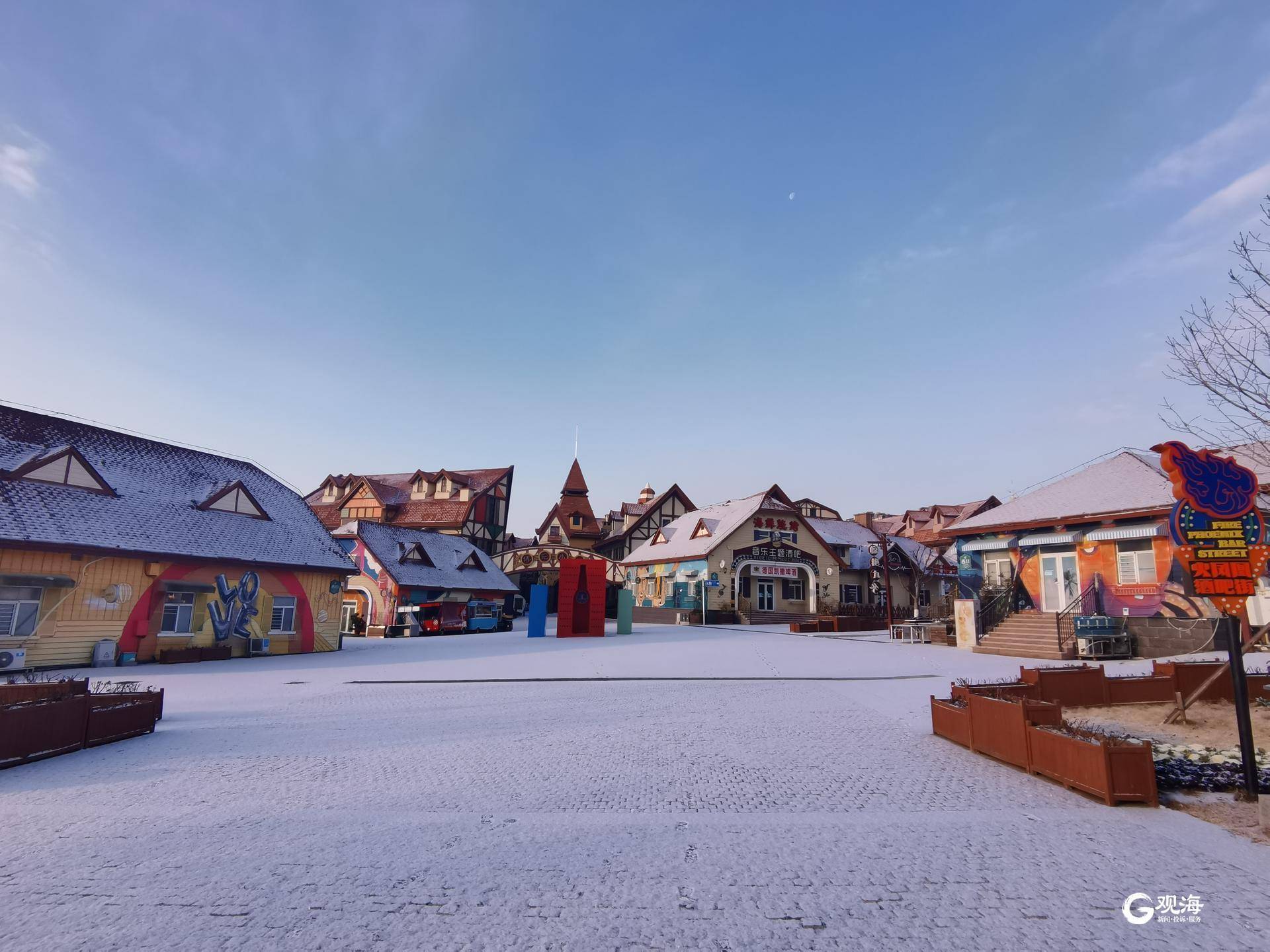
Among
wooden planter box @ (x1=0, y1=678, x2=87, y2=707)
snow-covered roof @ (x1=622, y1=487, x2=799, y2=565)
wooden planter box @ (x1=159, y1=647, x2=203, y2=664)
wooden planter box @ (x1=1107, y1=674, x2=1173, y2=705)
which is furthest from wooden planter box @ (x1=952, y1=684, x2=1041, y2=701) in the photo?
snow-covered roof @ (x1=622, y1=487, x2=799, y2=565)

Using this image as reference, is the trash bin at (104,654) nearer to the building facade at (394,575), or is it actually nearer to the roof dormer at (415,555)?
the building facade at (394,575)

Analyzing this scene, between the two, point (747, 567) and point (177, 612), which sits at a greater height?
point (747, 567)

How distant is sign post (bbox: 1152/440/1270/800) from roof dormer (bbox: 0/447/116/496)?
2666cm

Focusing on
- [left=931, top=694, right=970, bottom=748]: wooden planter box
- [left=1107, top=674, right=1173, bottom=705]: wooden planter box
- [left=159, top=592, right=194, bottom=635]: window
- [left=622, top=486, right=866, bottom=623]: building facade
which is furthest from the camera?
[left=622, top=486, right=866, bottom=623]: building facade

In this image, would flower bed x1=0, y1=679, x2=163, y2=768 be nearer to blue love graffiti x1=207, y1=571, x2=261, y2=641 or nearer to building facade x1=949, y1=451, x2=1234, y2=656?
blue love graffiti x1=207, y1=571, x2=261, y2=641

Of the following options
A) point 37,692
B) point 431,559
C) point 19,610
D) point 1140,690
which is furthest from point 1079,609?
point 19,610

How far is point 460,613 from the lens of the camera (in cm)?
3628

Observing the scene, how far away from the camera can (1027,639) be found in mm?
21969

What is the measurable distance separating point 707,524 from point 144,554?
31.7 m

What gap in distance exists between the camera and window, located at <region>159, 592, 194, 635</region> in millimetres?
20609

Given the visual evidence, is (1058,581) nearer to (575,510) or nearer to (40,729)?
(40,729)

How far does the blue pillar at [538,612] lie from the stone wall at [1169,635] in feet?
75.9

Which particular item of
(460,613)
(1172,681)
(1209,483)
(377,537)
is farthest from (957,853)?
(377,537)

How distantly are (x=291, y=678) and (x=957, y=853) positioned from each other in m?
16.6
